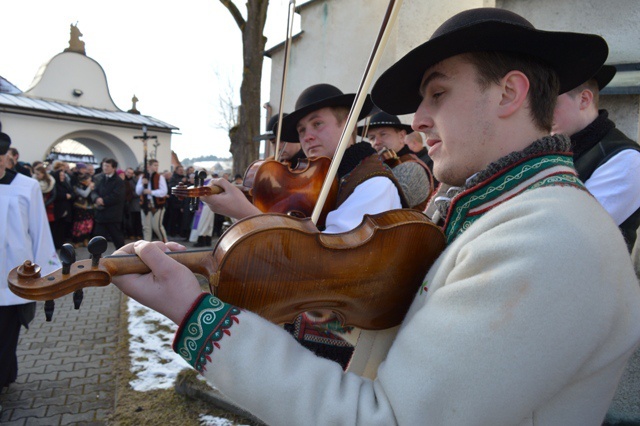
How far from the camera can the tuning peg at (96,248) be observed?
975 millimetres

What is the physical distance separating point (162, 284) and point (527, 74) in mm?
1063

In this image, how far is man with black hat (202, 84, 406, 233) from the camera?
7.22 ft

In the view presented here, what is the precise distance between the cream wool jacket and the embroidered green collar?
0.24 ft

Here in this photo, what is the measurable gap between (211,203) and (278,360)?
1792 millimetres

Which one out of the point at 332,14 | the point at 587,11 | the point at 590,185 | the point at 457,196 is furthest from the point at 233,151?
the point at 457,196

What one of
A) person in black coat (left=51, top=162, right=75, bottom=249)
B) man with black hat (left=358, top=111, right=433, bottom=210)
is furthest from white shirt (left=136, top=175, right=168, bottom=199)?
man with black hat (left=358, top=111, right=433, bottom=210)

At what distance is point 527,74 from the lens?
119 cm

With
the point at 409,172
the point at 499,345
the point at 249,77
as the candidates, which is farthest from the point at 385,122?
the point at 249,77

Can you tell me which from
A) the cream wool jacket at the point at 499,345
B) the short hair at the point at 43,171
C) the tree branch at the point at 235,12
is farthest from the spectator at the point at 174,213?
the cream wool jacket at the point at 499,345

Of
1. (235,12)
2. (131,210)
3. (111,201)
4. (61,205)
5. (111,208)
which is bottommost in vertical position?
(131,210)

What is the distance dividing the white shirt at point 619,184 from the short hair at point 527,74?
1.46 meters

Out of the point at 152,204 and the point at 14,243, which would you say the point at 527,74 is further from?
the point at 152,204

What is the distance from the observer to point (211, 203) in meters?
2.60

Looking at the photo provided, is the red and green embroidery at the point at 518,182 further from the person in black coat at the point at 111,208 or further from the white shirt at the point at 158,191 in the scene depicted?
the white shirt at the point at 158,191
